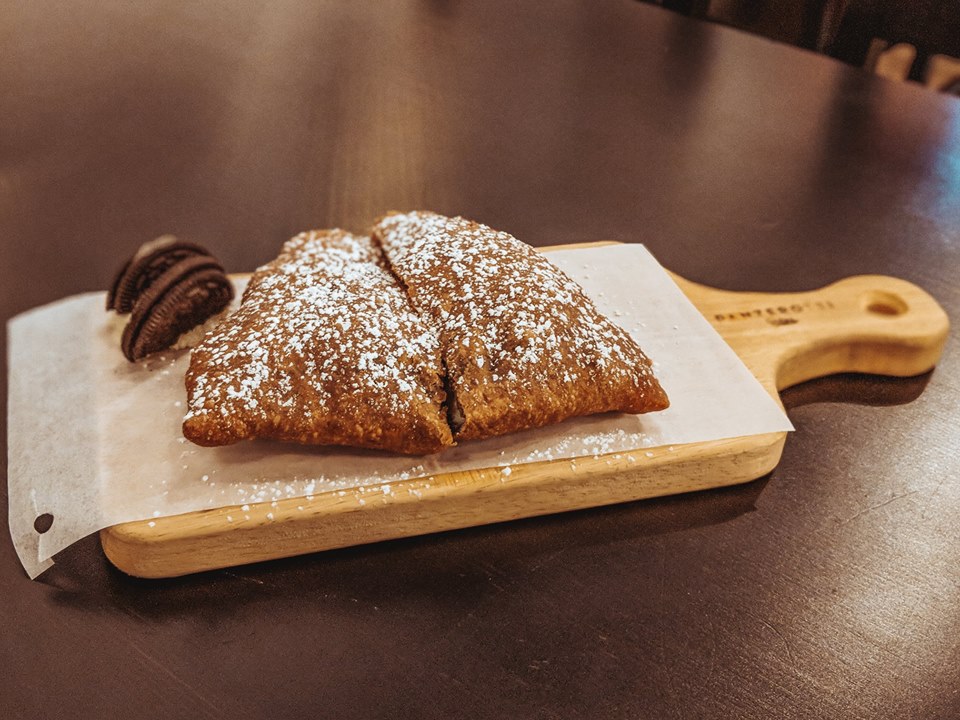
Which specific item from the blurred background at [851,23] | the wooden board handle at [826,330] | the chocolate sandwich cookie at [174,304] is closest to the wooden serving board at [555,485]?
the wooden board handle at [826,330]

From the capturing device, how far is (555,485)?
3.10ft

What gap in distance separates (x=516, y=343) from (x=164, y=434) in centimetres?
43

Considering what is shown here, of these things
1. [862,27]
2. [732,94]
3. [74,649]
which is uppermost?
[862,27]

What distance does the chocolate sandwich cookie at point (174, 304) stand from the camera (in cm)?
106

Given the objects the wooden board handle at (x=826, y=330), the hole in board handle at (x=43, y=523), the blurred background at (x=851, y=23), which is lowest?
the hole in board handle at (x=43, y=523)

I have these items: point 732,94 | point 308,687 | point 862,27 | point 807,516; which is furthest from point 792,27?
point 308,687

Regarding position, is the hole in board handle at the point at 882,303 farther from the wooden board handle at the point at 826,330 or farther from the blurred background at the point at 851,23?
the blurred background at the point at 851,23

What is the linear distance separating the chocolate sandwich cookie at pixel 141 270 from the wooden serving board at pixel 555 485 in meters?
0.39

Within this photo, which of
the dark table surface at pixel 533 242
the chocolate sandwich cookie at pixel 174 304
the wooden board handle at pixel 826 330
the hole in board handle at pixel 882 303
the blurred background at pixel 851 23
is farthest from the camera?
the blurred background at pixel 851 23

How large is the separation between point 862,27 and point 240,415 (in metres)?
2.21

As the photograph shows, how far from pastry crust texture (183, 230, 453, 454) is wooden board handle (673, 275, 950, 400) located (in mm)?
494

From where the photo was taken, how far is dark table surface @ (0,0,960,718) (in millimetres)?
801

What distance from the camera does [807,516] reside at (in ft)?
3.29

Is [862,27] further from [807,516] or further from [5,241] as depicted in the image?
[5,241]
